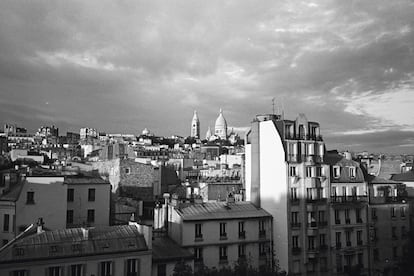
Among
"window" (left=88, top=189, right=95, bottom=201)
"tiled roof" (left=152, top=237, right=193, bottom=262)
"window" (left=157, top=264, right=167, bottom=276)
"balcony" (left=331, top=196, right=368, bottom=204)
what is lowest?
"window" (left=157, top=264, right=167, bottom=276)

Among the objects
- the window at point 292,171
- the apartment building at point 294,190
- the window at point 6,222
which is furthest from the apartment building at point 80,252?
the window at point 292,171

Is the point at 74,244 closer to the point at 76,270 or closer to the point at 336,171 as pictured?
the point at 76,270

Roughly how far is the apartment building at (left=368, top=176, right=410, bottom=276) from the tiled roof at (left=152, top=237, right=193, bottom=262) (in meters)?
24.0

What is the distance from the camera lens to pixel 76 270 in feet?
104

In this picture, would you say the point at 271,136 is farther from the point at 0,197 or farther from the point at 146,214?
the point at 0,197

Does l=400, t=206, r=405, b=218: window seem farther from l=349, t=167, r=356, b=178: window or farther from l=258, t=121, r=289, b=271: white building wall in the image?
l=258, t=121, r=289, b=271: white building wall

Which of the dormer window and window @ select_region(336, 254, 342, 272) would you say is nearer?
window @ select_region(336, 254, 342, 272)

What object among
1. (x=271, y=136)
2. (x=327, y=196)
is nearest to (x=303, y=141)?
(x=271, y=136)

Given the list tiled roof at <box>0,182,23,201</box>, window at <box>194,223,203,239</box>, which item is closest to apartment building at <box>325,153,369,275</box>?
window at <box>194,223,203,239</box>

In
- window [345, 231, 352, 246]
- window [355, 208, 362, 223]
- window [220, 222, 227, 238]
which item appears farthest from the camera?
window [355, 208, 362, 223]

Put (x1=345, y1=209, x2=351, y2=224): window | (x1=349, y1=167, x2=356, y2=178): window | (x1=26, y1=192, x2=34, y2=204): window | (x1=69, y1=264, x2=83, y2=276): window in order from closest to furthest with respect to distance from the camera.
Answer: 1. (x1=69, y1=264, x2=83, y2=276): window
2. (x1=26, y1=192, x2=34, y2=204): window
3. (x1=345, y1=209, x2=351, y2=224): window
4. (x1=349, y1=167, x2=356, y2=178): window

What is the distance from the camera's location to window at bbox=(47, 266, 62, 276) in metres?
30.9

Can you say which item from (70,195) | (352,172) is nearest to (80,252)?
(70,195)

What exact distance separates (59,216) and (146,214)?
12353 mm
